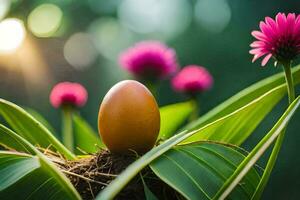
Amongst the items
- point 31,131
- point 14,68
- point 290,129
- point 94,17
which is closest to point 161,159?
point 31,131

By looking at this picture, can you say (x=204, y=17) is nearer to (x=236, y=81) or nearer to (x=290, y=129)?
(x=236, y=81)

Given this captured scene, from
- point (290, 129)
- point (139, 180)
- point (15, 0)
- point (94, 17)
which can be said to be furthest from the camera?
point (94, 17)

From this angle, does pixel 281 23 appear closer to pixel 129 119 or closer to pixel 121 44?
pixel 129 119

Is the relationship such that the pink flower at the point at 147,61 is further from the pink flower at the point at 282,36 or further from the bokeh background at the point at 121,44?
the bokeh background at the point at 121,44

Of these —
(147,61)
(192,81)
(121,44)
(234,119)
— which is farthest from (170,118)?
(121,44)

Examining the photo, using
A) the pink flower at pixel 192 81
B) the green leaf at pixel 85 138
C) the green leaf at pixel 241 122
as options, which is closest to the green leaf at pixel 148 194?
the green leaf at pixel 241 122

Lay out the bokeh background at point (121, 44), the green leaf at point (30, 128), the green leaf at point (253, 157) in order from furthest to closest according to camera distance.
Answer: the bokeh background at point (121, 44)
the green leaf at point (30, 128)
the green leaf at point (253, 157)
